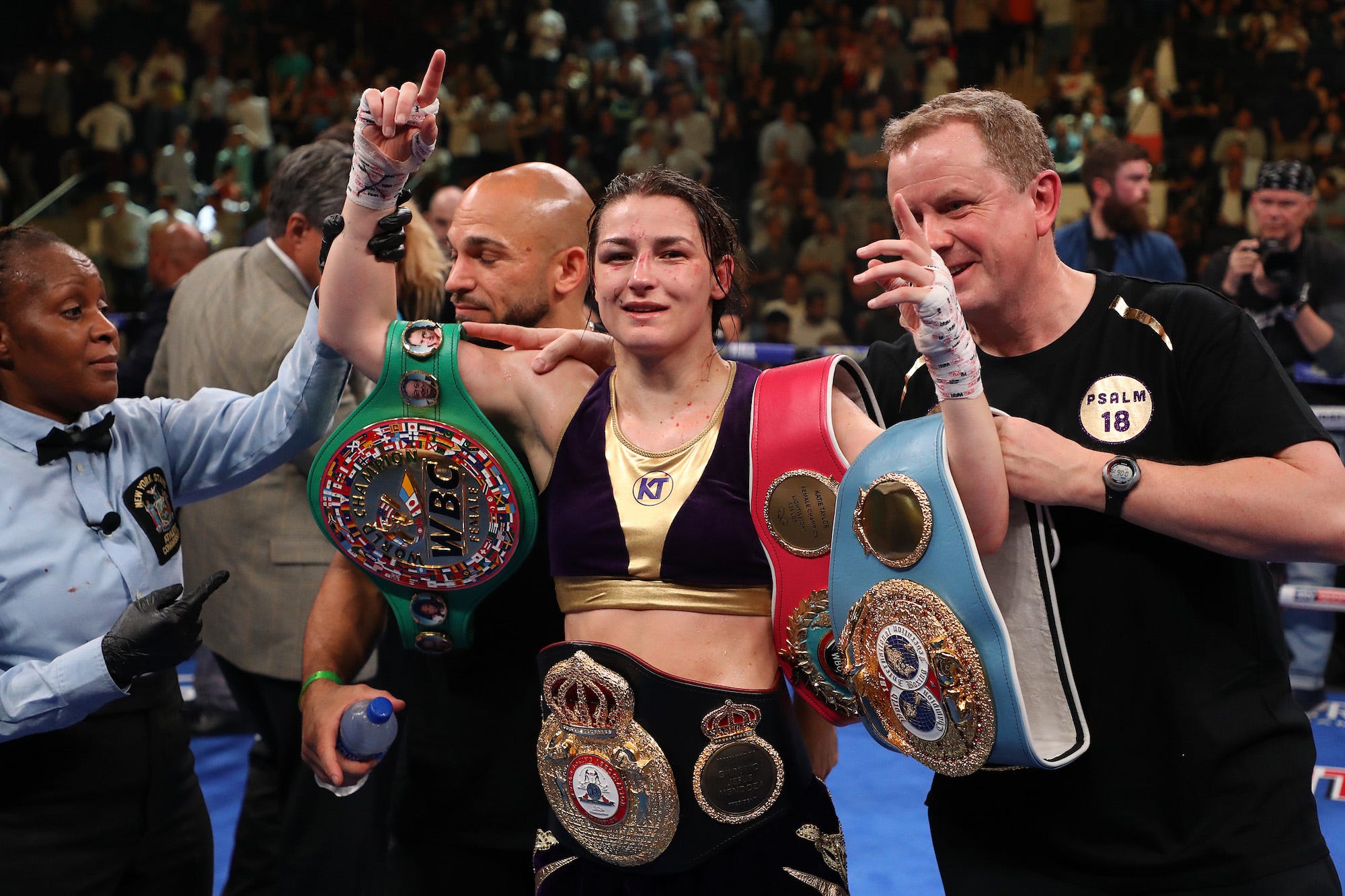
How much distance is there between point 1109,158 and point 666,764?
150 inches

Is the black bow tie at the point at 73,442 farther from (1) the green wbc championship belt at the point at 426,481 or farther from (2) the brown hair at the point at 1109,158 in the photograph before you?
(2) the brown hair at the point at 1109,158

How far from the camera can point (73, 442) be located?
1858 mm

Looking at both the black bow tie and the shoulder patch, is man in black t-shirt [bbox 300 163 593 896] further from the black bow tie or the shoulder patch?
the shoulder patch

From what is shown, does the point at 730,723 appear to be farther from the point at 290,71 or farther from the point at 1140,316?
→ the point at 290,71

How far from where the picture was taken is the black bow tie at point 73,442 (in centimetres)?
183

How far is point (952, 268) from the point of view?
1629 millimetres

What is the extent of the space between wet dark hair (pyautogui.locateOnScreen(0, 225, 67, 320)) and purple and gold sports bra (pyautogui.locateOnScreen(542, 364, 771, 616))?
0.91 metres

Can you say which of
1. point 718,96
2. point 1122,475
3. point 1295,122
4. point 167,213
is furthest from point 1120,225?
point 167,213

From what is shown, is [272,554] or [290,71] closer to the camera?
[272,554]

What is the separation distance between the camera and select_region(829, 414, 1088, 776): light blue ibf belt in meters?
1.41

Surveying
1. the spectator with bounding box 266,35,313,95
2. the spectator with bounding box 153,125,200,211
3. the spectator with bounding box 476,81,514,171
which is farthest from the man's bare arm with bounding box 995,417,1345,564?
the spectator with bounding box 266,35,313,95

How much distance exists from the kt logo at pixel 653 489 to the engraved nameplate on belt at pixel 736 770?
0.30m

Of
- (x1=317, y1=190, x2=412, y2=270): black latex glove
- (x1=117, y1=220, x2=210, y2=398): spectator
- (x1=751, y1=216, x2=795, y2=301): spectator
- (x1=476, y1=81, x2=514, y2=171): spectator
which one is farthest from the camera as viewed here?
(x1=476, y1=81, x2=514, y2=171): spectator

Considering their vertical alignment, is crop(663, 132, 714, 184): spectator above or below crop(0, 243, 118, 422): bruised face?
above
